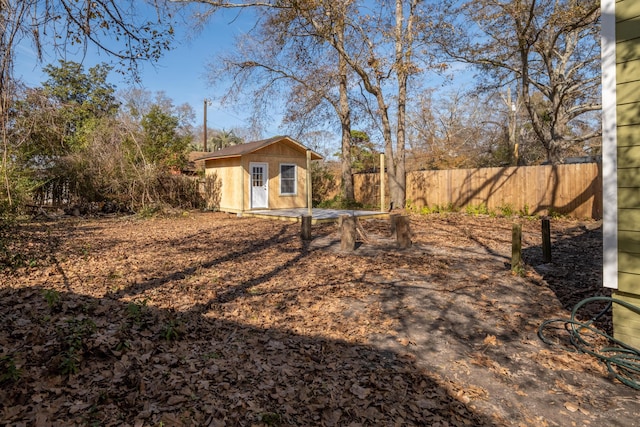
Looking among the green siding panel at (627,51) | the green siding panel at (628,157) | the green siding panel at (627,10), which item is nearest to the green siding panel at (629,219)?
the green siding panel at (628,157)

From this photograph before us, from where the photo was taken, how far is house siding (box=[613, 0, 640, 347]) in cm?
343

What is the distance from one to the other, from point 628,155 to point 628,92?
591 mm

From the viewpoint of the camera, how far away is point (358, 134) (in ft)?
87.6

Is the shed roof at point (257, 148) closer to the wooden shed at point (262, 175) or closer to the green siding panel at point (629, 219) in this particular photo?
the wooden shed at point (262, 175)

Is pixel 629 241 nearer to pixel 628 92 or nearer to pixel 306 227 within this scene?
pixel 628 92

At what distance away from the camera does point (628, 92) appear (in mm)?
3475

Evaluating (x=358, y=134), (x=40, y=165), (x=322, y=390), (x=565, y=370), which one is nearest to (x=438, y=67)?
(x=358, y=134)

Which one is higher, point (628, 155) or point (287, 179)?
point (287, 179)

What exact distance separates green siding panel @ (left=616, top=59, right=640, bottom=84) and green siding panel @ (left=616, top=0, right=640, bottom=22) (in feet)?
1.35

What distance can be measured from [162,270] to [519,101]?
31240 mm

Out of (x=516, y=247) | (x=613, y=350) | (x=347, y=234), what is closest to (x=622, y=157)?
(x=613, y=350)

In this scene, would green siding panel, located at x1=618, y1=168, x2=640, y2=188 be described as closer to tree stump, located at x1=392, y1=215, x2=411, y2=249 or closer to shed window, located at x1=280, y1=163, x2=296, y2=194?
tree stump, located at x1=392, y1=215, x2=411, y2=249

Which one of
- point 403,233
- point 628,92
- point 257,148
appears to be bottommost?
point 403,233

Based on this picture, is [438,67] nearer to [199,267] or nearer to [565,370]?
[199,267]
